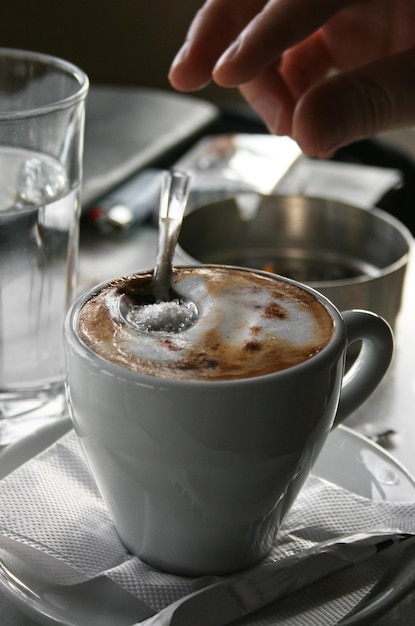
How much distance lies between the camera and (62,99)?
0.63m

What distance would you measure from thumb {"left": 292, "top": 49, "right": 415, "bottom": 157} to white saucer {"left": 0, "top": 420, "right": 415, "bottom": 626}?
25cm

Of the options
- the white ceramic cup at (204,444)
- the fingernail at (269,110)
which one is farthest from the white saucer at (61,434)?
the fingernail at (269,110)

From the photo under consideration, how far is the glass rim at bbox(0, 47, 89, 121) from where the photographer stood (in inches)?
21.0

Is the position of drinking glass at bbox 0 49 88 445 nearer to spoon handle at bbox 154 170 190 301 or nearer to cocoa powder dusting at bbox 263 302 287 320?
spoon handle at bbox 154 170 190 301

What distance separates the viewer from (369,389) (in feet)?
1.59

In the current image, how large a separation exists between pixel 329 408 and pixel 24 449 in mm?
207

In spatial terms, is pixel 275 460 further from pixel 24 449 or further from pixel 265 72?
pixel 265 72

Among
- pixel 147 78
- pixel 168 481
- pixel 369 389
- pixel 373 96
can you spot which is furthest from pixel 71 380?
pixel 147 78

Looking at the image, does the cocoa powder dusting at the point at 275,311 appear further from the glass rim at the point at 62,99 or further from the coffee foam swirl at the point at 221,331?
the glass rim at the point at 62,99

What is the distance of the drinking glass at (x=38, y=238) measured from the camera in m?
0.57

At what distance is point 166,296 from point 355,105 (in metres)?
0.30

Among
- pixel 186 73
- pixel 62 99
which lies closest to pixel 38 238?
pixel 62 99

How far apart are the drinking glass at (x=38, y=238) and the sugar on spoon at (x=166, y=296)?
0.34 ft

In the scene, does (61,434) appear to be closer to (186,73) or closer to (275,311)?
(275,311)
